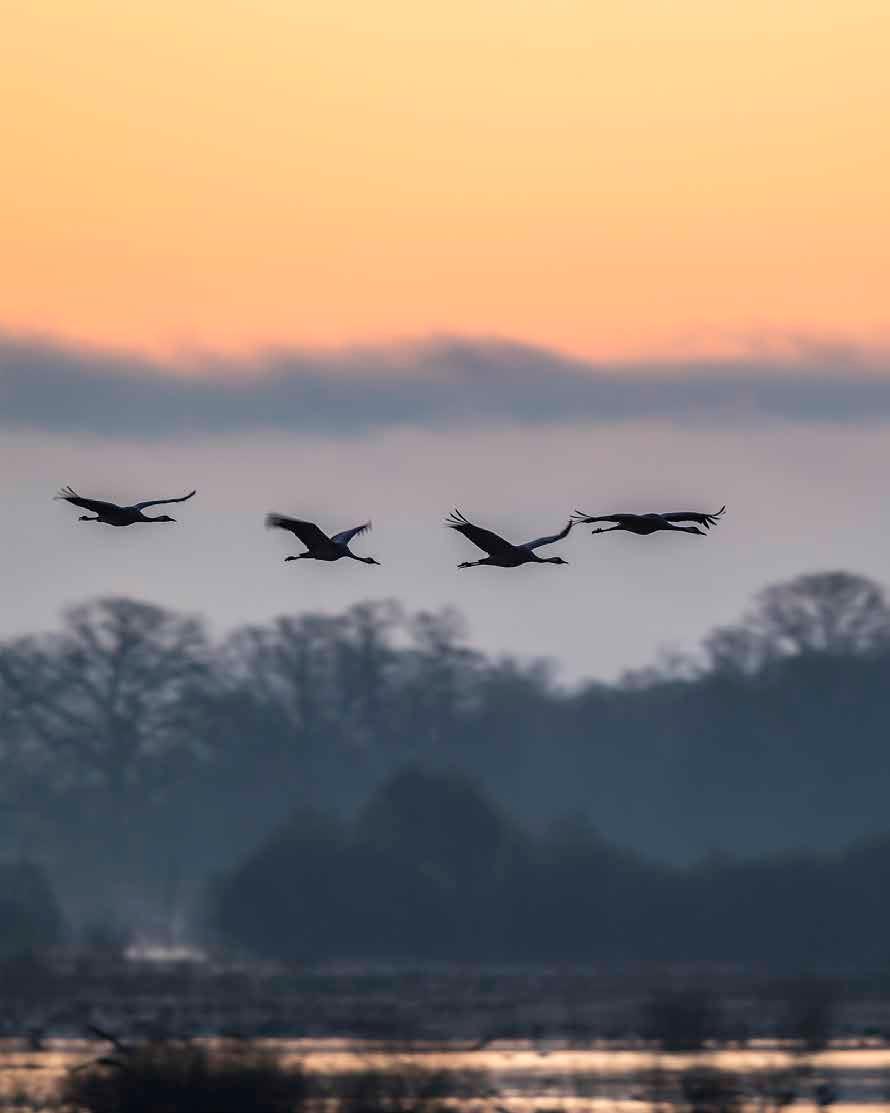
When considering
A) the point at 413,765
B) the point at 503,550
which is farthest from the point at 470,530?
the point at 413,765

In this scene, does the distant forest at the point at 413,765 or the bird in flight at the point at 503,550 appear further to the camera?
the distant forest at the point at 413,765

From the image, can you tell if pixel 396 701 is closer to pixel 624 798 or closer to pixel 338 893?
pixel 624 798

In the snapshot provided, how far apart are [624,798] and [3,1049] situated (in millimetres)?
30830

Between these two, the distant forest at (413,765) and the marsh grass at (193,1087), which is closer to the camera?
the marsh grass at (193,1087)

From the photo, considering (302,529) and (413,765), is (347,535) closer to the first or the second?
(302,529)

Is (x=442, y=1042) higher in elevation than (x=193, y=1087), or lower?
higher

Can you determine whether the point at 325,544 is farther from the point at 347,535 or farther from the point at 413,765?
the point at 413,765

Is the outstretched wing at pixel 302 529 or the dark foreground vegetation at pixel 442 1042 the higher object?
the outstretched wing at pixel 302 529

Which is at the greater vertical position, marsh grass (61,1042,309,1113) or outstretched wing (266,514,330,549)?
outstretched wing (266,514,330,549)

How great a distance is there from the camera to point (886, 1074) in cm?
4706

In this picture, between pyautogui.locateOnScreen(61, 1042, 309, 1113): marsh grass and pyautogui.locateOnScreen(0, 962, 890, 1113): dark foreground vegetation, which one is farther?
pyautogui.locateOnScreen(0, 962, 890, 1113): dark foreground vegetation

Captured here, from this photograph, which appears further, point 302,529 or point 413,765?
point 413,765

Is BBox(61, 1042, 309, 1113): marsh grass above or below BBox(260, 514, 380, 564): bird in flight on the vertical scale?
below

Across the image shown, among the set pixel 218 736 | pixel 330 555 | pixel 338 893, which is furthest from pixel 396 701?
pixel 330 555
